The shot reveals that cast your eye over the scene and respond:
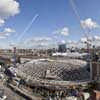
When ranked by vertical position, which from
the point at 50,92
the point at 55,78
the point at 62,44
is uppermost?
the point at 62,44

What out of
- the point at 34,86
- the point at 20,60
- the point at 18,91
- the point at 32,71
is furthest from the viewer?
the point at 20,60

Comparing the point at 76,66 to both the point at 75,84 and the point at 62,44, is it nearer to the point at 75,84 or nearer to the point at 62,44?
the point at 75,84

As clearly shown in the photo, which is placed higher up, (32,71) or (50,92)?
(32,71)

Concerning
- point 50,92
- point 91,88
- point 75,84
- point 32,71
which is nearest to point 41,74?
point 32,71

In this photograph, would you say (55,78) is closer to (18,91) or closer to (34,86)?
(34,86)

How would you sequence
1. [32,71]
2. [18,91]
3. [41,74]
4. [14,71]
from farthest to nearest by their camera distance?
[14,71], [32,71], [41,74], [18,91]

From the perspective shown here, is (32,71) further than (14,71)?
No

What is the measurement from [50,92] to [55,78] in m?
4.29

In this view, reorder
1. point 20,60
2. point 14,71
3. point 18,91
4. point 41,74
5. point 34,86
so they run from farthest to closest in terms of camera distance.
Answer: point 20,60 < point 14,71 < point 41,74 < point 34,86 < point 18,91

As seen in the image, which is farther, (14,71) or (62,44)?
(62,44)

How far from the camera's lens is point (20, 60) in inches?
2657

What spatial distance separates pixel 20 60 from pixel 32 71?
1097 inches

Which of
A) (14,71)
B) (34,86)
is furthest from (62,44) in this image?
(34,86)

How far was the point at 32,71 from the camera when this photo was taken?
40875mm
